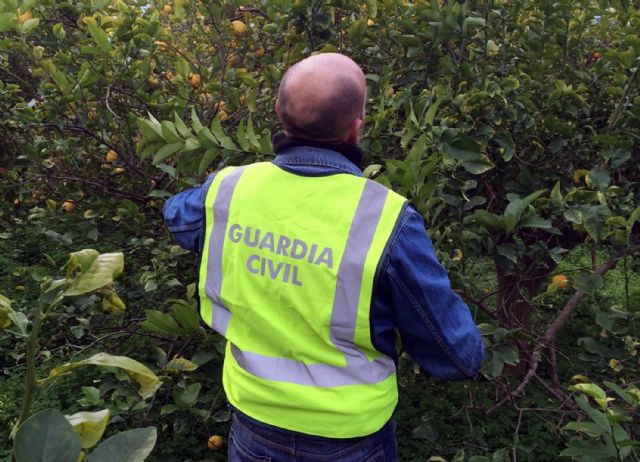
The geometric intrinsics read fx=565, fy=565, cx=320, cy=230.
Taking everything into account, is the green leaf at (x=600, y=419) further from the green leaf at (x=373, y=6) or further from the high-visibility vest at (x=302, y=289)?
the green leaf at (x=373, y=6)

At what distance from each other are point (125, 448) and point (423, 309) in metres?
0.85

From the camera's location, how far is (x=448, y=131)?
65.1 inches

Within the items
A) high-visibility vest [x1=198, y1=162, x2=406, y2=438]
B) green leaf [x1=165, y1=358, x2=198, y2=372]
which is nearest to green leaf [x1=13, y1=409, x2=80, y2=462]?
high-visibility vest [x1=198, y1=162, x2=406, y2=438]

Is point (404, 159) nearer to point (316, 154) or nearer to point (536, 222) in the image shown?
point (536, 222)

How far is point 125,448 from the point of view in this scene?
562 millimetres

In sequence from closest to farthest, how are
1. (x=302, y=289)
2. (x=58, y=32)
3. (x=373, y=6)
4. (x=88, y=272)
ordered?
1. (x=88, y=272)
2. (x=302, y=289)
3. (x=373, y=6)
4. (x=58, y=32)

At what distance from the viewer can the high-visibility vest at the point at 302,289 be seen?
50.6 inches

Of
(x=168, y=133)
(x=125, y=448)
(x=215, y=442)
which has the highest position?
(x=125, y=448)

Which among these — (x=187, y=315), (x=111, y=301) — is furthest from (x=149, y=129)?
(x=111, y=301)

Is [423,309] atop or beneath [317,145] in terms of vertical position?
beneath

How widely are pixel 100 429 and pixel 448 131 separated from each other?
1.28m

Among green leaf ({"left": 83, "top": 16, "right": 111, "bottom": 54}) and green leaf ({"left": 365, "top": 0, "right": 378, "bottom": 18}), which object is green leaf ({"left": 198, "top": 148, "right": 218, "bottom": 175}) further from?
green leaf ({"left": 365, "top": 0, "right": 378, "bottom": 18})

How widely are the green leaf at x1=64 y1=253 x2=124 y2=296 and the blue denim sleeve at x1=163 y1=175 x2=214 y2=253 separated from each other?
2.86 ft

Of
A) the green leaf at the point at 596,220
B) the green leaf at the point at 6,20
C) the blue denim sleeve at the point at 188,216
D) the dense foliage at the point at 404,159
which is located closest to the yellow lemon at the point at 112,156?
the dense foliage at the point at 404,159
